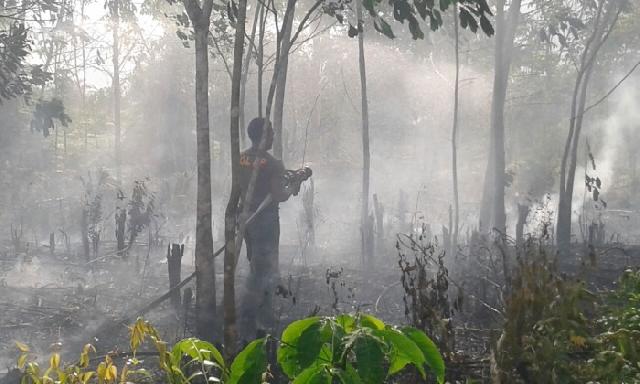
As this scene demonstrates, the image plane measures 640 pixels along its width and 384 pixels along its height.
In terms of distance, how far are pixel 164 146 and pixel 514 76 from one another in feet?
61.2

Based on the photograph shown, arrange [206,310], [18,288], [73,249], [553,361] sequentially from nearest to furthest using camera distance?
[553,361]
[206,310]
[18,288]
[73,249]

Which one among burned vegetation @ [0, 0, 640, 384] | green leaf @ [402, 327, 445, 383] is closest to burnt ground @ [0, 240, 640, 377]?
burned vegetation @ [0, 0, 640, 384]

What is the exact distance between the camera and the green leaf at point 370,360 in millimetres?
1392

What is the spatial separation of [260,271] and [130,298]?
95.3 inches

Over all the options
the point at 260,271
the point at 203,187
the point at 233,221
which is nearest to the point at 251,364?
the point at 233,221

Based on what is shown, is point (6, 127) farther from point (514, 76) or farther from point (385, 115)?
point (514, 76)

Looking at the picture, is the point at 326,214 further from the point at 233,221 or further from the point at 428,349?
the point at 428,349

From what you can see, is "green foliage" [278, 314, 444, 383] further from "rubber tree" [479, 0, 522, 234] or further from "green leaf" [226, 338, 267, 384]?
"rubber tree" [479, 0, 522, 234]

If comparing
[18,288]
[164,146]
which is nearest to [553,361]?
[18,288]

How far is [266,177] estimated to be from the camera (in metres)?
6.42

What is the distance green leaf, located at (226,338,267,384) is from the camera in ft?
4.82

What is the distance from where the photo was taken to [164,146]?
119 ft

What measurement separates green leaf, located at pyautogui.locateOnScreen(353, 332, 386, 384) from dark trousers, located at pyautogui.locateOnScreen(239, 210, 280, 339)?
16.3 ft

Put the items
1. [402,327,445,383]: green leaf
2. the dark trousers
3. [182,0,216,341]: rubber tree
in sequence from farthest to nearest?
the dark trousers, [182,0,216,341]: rubber tree, [402,327,445,383]: green leaf
